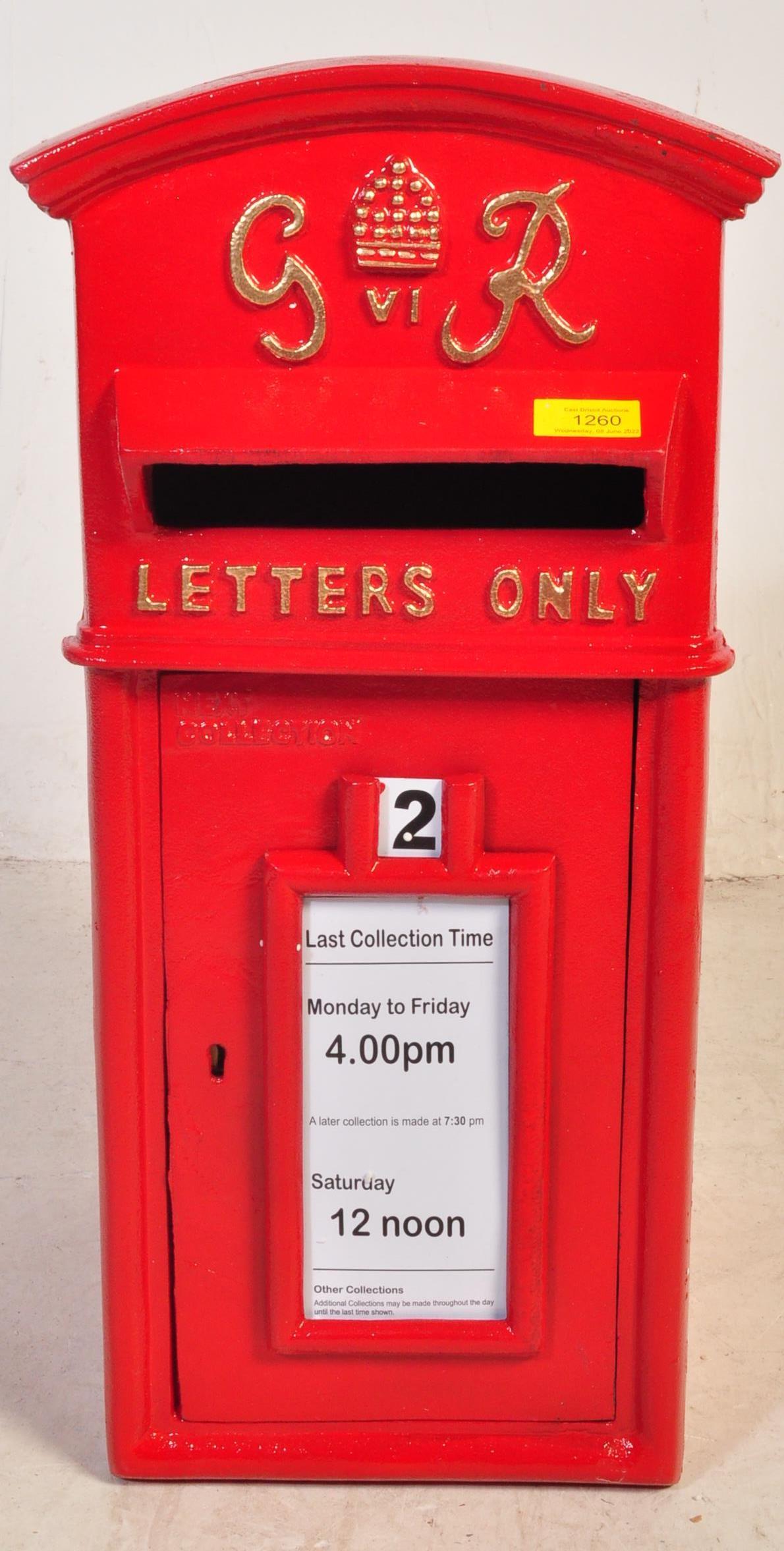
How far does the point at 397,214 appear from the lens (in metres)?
1.29

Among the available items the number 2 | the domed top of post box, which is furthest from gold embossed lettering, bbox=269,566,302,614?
the domed top of post box

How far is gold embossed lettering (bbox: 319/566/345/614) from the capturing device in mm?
1361

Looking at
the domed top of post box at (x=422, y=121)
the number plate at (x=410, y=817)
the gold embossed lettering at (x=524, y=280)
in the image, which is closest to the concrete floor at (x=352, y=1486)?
the number plate at (x=410, y=817)

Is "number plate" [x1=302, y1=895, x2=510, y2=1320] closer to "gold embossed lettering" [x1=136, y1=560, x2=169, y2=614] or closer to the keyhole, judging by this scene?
the keyhole

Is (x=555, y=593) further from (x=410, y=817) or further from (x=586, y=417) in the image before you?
(x=410, y=817)

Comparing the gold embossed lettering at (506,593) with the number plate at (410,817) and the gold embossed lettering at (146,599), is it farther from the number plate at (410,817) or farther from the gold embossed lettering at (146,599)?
the gold embossed lettering at (146,599)

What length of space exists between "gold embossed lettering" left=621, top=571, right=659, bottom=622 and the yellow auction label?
14 cm

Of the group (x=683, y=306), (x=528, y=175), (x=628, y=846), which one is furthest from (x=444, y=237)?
(x=628, y=846)

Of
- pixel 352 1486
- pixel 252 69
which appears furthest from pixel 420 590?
pixel 252 69

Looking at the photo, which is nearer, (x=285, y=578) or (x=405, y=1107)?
(x=285, y=578)

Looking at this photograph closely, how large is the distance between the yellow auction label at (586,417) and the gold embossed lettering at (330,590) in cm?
22

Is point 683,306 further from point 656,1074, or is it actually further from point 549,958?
point 656,1074

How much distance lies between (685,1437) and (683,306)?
1.26 m

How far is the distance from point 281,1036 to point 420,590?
0.48 meters
